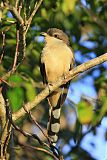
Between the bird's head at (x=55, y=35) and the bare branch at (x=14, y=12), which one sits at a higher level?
the bare branch at (x=14, y=12)

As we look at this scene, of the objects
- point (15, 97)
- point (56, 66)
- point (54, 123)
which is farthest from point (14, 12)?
point (56, 66)

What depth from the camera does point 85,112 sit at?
185 inches

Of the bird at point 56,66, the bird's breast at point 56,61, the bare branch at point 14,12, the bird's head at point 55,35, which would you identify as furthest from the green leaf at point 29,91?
the bare branch at point 14,12

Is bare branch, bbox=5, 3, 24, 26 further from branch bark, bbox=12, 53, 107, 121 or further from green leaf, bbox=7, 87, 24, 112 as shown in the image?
green leaf, bbox=7, 87, 24, 112

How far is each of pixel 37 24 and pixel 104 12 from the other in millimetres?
1145

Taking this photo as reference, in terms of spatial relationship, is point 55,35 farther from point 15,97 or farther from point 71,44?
point 15,97

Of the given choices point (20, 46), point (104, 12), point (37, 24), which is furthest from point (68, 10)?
point (20, 46)

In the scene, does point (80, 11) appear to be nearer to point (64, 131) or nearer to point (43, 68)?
point (43, 68)

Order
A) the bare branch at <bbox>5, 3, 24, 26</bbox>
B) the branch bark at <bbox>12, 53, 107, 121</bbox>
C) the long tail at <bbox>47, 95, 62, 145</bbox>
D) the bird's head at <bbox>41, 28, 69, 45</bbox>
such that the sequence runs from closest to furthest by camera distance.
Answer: the bare branch at <bbox>5, 3, 24, 26</bbox> → the branch bark at <bbox>12, 53, 107, 121</bbox> → the long tail at <bbox>47, 95, 62, 145</bbox> → the bird's head at <bbox>41, 28, 69, 45</bbox>

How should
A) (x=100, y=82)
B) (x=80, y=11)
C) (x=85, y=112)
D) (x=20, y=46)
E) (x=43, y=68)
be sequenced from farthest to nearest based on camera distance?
(x=80, y=11) → (x=100, y=82) → (x=43, y=68) → (x=85, y=112) → (x=20, y=46)

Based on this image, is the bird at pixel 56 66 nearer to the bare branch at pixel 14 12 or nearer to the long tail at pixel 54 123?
the long tail at pixel 54 123

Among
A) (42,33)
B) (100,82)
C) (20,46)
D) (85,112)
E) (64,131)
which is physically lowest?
(64,131)

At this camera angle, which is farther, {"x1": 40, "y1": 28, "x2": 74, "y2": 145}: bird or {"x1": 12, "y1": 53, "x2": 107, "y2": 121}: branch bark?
{"x1": 40, "y1": 28, "x2": 74, "y2": 145}: bird

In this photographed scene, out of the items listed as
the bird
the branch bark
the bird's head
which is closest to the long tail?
the bird
